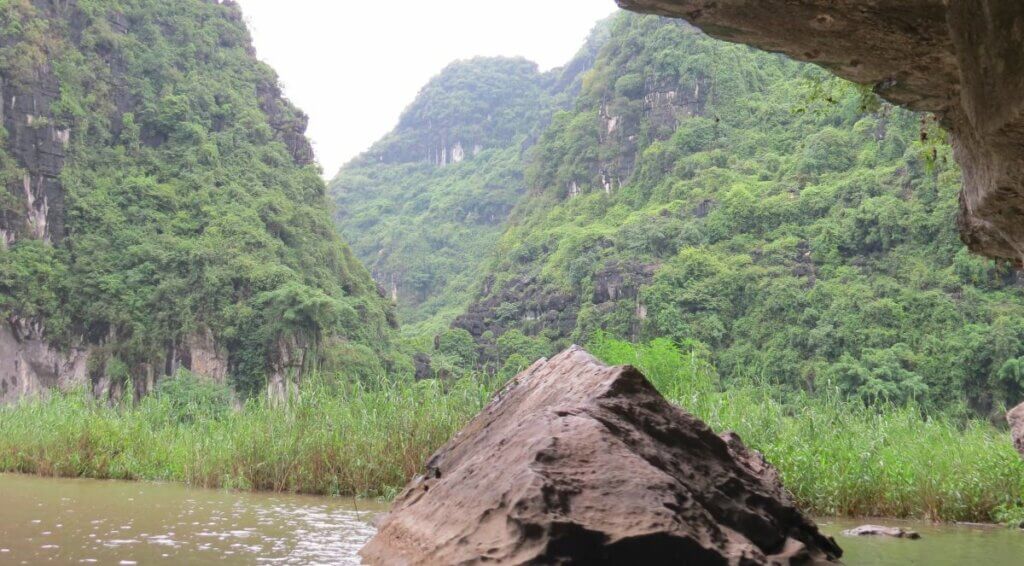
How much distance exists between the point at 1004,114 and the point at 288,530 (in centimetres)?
485

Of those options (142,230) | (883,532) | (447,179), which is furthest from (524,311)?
(447,179)

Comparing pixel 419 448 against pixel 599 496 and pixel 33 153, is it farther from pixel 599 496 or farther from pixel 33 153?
pixel 33 153

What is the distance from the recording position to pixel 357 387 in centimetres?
1048

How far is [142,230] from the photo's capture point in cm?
4084

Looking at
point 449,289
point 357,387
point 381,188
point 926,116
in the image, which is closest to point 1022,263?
point 926,116

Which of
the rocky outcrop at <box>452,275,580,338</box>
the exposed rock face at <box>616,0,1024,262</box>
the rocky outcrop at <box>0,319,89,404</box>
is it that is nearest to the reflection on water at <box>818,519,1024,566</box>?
the exposed rock face at <box>616,0,1024,262</box>

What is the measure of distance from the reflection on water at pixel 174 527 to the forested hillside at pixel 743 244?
458 cm

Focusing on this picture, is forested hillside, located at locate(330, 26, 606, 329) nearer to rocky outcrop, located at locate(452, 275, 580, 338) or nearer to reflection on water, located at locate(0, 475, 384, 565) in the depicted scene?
rocky outcrop, located at locate(452, 275, 580, 338)

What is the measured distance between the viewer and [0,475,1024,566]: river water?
463cm

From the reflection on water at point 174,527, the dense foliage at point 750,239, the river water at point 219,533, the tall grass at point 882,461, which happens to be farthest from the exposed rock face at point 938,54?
the dense foliage at point 750,239

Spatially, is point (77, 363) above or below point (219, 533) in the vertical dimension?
below

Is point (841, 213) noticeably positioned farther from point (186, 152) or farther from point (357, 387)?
point (357, 387)

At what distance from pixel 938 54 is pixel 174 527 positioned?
17.3 ft

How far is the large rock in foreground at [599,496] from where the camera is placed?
3.64 m
